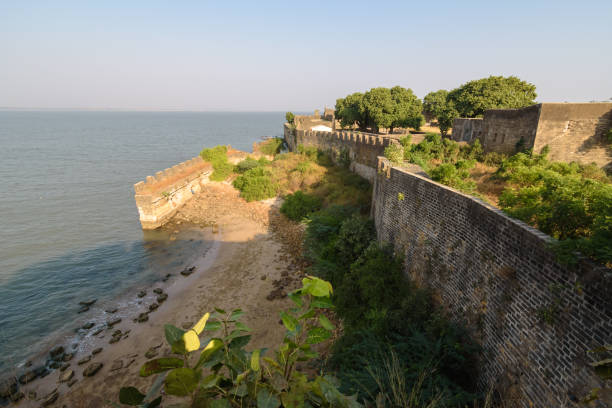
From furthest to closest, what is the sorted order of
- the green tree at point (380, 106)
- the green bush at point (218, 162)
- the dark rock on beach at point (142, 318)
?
the green bush at point (218, 162), the green tree at point (380, 106), the dark rock on beach at point (142, 318)

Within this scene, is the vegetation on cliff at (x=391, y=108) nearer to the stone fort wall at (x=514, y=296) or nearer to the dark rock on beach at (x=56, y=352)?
the stone fort wall at (x=514, y=296)

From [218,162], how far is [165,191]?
1062cm

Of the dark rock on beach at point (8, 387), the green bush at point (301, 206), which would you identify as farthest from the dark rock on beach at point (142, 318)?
the green bush at point (301, 206)

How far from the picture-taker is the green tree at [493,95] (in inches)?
1056

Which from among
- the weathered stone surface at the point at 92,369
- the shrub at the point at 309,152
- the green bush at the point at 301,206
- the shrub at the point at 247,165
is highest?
the shrub at the point at 309,152

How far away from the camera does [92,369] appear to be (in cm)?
1042

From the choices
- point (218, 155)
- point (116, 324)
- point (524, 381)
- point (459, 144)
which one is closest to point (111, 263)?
point (116, 324)

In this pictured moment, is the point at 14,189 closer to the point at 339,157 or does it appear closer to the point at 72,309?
the point at 72,309

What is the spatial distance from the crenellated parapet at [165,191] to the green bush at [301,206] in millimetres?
10856

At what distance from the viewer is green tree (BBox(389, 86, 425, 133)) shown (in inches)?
1334

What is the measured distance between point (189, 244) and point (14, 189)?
2842 centimetres

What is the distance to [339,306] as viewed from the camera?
410 inches

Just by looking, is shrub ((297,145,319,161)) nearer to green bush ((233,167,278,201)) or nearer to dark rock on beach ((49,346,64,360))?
green bush ((233,167,278,201))

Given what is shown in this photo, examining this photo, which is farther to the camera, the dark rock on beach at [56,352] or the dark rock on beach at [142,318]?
the dark rock on beach at [142,318]
